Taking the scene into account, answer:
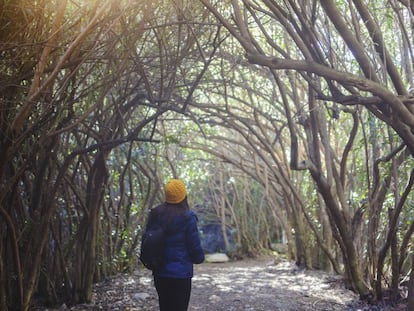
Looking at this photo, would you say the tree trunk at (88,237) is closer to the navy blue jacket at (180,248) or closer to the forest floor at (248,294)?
the forest floor at (248,294)

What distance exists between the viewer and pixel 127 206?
955 cm

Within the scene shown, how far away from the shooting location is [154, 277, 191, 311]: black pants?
4711mm

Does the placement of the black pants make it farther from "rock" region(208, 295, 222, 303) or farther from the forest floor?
"rock" region(208, 295, 222, 303)

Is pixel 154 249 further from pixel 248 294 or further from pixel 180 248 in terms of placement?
pixel 248 294

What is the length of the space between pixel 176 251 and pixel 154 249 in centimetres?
18

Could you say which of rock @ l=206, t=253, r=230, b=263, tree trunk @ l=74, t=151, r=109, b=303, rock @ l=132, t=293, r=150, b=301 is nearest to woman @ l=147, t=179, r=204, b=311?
tree trunk @ l=74, t=151, r=109, b=303

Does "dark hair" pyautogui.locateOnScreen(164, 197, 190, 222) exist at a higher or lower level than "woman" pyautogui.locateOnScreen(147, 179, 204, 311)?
higher

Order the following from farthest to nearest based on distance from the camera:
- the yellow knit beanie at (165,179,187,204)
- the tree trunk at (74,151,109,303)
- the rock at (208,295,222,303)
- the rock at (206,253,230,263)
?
the rock at (206,253,230,263) < the rock at (208,295,222,303) < the tree trunk at (74,151,109,303) < the yellow knit beanie at (165,179,187,204)

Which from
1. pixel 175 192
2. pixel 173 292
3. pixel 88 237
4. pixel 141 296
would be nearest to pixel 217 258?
pixel 141 296

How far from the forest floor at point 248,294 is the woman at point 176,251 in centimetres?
224

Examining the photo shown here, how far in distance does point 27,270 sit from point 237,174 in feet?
31.6

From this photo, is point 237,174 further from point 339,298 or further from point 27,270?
point 27,270

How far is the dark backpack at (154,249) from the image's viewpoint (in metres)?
4.62

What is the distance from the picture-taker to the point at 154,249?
4.62 m
